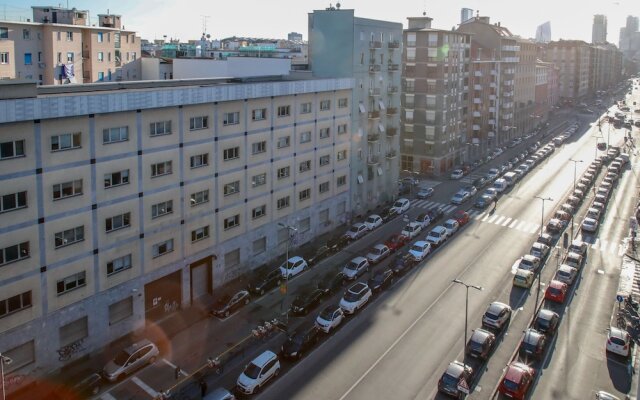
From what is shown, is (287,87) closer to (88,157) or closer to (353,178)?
(353,178)

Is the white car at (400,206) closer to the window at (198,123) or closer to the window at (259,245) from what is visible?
the window at (259,245)

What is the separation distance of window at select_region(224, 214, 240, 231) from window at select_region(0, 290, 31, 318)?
18.7m

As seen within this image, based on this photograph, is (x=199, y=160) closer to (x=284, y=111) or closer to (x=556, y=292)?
(x=284, y=111)

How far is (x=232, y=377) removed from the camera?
38.7 metres

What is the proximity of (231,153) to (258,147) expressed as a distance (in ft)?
12.4

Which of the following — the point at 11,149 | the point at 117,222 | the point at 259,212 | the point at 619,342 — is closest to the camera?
the point at 11,149

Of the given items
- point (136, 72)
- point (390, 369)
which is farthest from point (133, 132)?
point (136, 72)

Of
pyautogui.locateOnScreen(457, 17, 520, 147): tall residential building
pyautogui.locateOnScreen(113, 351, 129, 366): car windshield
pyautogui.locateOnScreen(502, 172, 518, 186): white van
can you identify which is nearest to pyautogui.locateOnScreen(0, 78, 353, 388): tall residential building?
pyautogui.locateOnScreen(113, 351, 129, 366): car windshield

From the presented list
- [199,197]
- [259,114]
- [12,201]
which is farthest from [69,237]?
[259,114]

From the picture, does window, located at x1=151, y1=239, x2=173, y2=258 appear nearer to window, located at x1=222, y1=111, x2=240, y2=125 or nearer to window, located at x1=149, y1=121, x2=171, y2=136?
window, located at x1=149, y1=121, x2=171, y2=136

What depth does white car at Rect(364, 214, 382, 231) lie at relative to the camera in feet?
225

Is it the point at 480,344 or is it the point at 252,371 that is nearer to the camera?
the point at 252,371

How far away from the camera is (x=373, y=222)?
6956 cm

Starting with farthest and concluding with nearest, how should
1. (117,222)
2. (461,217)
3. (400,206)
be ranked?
(400,206)
(461,217)
(117,222)
